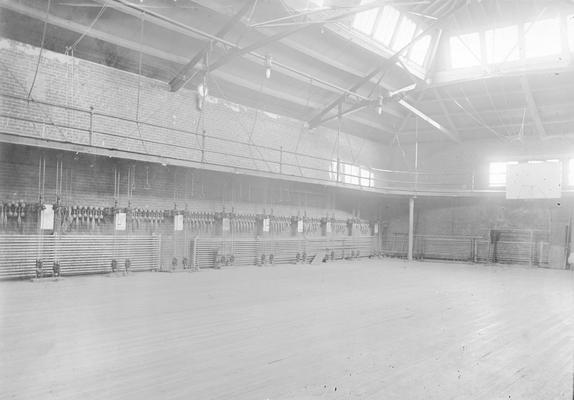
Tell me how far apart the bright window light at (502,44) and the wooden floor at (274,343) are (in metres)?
9.72

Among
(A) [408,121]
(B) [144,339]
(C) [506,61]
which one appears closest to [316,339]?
(B) [144,339]

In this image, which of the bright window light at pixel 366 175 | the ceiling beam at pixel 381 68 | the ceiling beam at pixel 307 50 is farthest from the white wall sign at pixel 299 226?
the ceiling beam at pixel 307 50

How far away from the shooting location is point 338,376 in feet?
12.9

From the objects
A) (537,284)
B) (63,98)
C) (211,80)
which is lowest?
(537,284)

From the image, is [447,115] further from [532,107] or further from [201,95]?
[201,95]

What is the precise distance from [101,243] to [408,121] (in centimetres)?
1475

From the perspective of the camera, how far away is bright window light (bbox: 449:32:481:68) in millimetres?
16469

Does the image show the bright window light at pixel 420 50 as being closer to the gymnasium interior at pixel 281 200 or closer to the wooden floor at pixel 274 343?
the gymnasium interior at pixel 281 200

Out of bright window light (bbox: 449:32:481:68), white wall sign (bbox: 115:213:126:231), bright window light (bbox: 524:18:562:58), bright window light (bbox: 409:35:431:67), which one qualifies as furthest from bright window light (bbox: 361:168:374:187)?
white wall sign (bbox: 115:213:126:231)

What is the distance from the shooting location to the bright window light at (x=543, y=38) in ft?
48.8

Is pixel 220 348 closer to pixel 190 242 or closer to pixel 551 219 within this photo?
pixel 190 242

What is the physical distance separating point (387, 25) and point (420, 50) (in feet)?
7.71

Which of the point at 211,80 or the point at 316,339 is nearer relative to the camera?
the point at 316,339

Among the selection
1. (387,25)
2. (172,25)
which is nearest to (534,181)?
(387,25)
